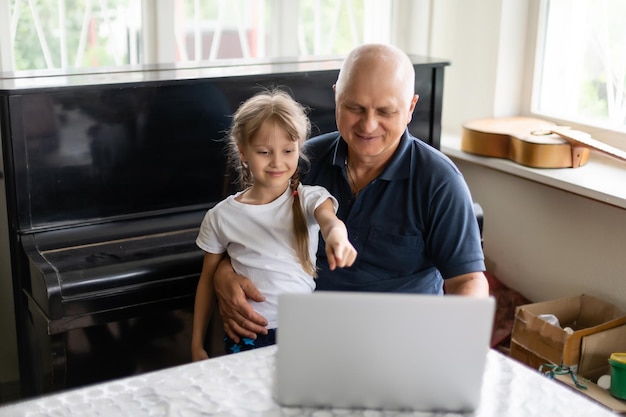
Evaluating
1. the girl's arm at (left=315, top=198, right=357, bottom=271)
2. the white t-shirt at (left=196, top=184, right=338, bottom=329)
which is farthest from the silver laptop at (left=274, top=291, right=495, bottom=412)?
the white t-shirt at (left=196, top=184, right=338, bottom=329)

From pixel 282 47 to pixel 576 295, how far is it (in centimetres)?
151

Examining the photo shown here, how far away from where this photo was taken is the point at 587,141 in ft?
9.96

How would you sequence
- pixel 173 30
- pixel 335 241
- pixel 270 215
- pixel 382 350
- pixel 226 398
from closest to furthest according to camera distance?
pixel 382 350
pixel 226 398
pixel 335 241
pixel 270 215
pixel 173 30

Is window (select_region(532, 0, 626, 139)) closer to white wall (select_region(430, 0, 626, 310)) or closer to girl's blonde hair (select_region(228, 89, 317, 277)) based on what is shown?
white wall (select_region(430, 0, 626, 310))

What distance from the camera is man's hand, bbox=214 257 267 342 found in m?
2.19

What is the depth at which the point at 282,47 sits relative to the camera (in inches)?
142

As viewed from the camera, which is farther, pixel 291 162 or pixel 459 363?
pixel 291 162

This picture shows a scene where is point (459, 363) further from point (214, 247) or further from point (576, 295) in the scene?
point (576, 295)

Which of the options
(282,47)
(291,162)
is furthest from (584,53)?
(291,162)

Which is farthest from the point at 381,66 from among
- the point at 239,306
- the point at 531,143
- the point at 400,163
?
the point at 531,143

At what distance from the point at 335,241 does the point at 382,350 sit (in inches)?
13.2

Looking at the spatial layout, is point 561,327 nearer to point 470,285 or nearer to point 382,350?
point 470,285

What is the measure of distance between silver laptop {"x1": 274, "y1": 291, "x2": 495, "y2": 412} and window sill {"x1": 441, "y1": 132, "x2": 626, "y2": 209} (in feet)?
4.99

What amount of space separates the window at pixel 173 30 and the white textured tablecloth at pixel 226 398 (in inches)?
68.2
